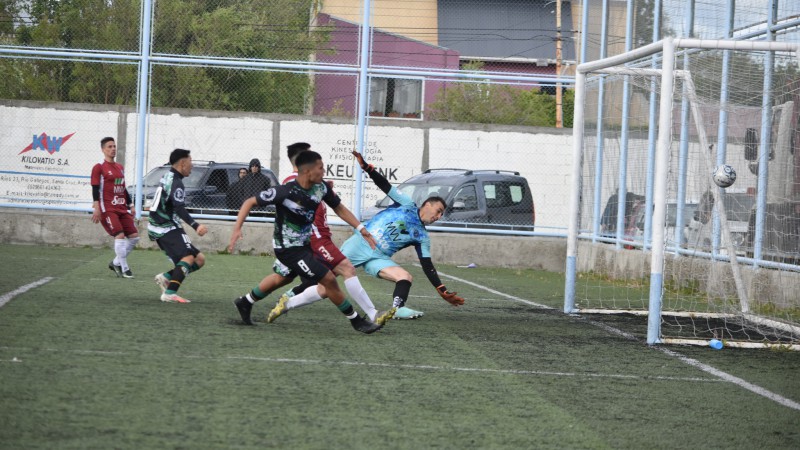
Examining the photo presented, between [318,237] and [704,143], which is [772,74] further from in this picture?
[318,237]

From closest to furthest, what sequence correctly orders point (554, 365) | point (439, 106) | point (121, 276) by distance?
point (554, 365) < point (121, 276) < point (439, 106)

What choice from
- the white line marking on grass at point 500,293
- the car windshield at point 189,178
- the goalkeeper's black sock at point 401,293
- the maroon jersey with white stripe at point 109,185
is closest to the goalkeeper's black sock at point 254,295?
the goalkeeper's black sock at point 401,293

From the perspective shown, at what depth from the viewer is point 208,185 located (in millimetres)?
19078

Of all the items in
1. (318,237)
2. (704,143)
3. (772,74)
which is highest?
(772,74)

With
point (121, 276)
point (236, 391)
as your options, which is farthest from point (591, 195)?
point (236, 391)

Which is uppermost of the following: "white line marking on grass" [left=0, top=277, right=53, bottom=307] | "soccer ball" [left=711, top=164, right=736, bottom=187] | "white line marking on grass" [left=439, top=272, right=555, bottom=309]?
"soccer ball" [left=711, top=164, right=736, bottom=187]

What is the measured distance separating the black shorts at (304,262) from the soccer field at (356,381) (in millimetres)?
498

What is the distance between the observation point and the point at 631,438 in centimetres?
551

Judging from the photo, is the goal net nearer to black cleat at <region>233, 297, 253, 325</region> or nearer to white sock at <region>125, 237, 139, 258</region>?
black cleat at <region>233, 297, 253, 325</region>

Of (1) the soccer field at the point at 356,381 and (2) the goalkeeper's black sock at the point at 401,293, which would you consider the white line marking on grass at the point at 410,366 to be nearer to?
(1) the soccer field at the point at 356,381

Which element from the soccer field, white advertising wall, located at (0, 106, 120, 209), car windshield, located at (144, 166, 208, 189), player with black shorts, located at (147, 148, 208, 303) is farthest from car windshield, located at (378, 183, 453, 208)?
player with black shorts, located at (147, 148, 208, 303)

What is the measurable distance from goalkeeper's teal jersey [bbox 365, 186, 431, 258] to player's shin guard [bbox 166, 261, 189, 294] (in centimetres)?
193

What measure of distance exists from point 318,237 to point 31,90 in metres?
12.6

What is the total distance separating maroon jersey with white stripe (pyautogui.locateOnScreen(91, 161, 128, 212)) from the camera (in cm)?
1354
